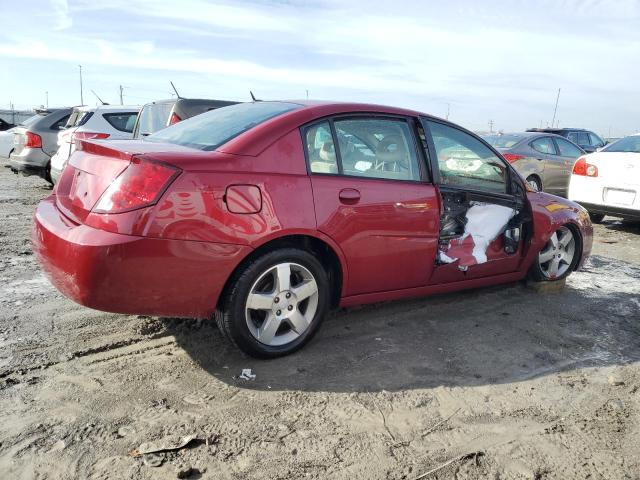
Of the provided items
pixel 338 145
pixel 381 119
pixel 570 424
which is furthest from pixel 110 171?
pixel 570 424

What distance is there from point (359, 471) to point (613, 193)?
6708mm

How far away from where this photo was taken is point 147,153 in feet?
9.29

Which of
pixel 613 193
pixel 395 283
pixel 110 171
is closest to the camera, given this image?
pixel 110 171

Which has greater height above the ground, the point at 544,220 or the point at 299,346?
the point at 544,220

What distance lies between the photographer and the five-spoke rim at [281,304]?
3.11m

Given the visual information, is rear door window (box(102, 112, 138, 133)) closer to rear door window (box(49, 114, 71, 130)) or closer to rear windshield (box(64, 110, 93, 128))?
rear windshield (box(64, 110, 93, 128))

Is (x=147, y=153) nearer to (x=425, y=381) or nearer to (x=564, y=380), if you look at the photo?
(x=425, y=381)

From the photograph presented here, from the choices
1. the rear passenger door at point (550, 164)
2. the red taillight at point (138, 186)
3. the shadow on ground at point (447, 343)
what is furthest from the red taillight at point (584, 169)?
the red taillight at point (138, 186)

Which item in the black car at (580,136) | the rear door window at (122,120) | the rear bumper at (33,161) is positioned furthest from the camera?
the black car at (580,136)

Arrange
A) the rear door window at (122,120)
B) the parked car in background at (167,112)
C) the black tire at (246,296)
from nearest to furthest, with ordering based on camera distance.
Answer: the black tire at (246,296)
the parked car in background at (167,112)
the rear door window at (122,120)

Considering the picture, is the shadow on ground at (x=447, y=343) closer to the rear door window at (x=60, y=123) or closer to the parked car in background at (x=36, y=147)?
the parked car in background at (x=36, y=147)

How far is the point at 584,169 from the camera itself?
7883 millimetres

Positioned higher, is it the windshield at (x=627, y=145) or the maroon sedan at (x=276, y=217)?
the windshield at (x=627, y=145)

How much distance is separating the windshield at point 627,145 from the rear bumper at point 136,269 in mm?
6878
